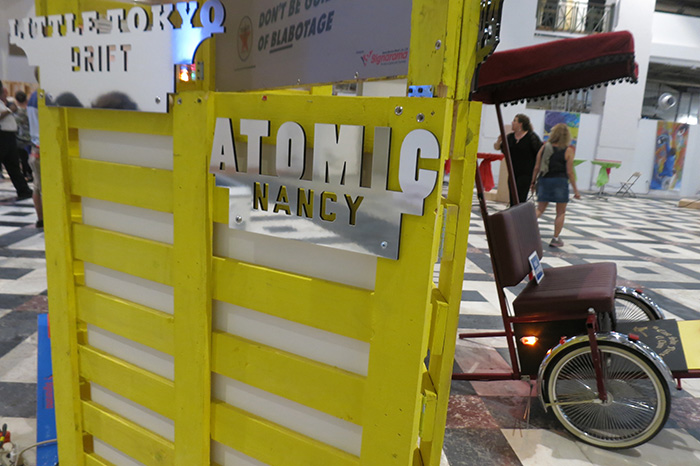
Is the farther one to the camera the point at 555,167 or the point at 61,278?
the point at 555,167

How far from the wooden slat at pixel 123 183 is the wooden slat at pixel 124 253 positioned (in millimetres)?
94

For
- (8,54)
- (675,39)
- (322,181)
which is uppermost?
(675,39)

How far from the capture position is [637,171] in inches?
624

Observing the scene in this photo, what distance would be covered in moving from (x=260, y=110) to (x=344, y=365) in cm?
57

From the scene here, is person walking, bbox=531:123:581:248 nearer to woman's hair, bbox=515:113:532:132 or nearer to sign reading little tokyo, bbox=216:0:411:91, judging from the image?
woman's hair, bbox=515:113:532:132

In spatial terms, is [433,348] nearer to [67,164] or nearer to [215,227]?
[215,227]

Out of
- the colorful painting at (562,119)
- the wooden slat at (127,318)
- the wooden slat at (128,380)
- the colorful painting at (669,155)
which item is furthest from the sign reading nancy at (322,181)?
the colorful painting at (669,155)

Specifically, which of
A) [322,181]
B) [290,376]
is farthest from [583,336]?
[322,181]

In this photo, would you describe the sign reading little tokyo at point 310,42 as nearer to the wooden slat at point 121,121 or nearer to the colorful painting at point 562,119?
the wooden slat at point 121,121

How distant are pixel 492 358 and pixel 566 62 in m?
1.72

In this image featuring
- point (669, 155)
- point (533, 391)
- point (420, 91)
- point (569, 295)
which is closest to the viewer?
point (420, 91)

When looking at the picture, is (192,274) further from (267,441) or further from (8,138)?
(8,138)

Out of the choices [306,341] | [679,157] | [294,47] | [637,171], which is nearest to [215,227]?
[306,341]

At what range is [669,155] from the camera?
1592 centimetres
